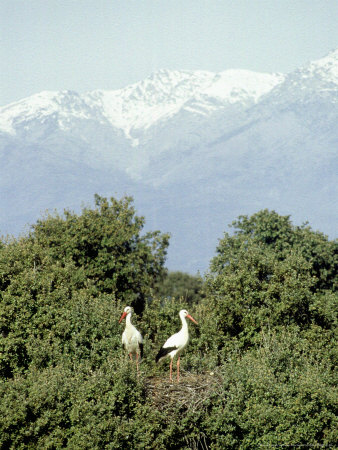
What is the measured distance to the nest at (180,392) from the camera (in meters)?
30.6

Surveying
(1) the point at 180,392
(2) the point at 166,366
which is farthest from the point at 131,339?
(2) the point at 166,366

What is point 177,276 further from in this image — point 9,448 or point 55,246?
point 9,448

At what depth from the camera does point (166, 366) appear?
130 feet

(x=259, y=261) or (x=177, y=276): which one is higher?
(x=177, y=276)

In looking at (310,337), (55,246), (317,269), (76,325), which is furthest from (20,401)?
(317,269)

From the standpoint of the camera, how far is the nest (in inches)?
1204

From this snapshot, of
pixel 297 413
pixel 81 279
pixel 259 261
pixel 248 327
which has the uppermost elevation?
pixel 81 279

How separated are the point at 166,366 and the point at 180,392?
29.9 feet

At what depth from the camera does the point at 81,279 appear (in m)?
50.2

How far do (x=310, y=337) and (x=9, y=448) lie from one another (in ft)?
65.7

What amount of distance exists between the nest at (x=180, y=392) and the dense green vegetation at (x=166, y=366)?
0.19ft

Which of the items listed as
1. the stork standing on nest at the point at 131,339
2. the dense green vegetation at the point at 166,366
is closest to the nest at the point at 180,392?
the dense green vegetation at the point at 166,366

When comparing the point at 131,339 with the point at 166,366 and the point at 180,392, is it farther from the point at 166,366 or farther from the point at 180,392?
the point at 166,366

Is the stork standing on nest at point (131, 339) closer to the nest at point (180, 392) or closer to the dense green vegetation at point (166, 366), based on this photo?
the dense green vegetation at point (166, 366)
